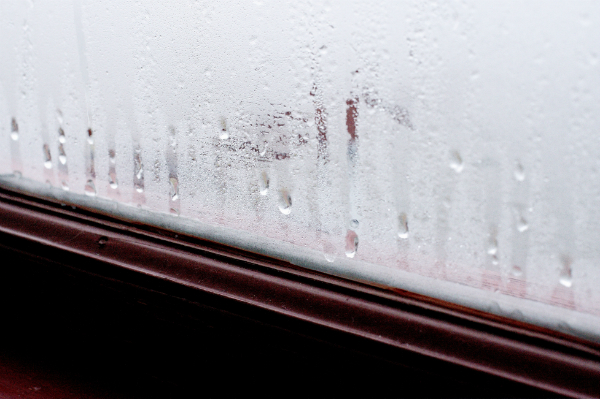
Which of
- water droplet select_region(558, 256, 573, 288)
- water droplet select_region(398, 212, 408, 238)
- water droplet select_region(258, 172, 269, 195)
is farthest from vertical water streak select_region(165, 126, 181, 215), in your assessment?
water droplet select_region(558, 256, 573, 288)

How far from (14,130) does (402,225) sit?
1.72 feet

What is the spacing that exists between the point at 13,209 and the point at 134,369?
0.26 metres

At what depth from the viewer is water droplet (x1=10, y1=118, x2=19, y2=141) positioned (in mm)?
549

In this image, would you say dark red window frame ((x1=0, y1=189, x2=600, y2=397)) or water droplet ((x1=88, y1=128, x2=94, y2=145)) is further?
water droplet ((x1=88, y1=128, x2=94, y2=145))

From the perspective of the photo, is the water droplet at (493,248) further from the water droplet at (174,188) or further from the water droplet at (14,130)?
the water droplet at (14,130)

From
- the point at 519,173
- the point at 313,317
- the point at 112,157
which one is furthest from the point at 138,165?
the point at 519,173

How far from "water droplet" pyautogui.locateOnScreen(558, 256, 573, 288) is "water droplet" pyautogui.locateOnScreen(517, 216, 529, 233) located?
3 cm

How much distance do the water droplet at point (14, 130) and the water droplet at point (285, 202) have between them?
40 centimetres

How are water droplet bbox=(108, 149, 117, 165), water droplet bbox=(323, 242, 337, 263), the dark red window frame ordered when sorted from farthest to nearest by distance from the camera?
water droplet bbox=(108, 149, 117, 165), water droplet bbox=(323, 242, 337, 263), the dark red window frame

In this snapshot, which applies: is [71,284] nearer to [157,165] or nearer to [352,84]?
[157,165]

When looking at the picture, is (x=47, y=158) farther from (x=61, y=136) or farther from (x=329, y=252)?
(x=329, y=252)

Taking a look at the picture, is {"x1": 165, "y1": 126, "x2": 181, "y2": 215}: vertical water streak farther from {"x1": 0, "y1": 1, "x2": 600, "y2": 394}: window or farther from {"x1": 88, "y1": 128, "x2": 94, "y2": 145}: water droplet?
{"x1": 88, "y1": 128, "x2": 94, "y2": 145}: water droplet

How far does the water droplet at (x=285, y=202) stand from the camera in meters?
0.39

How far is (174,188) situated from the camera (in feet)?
1.47
